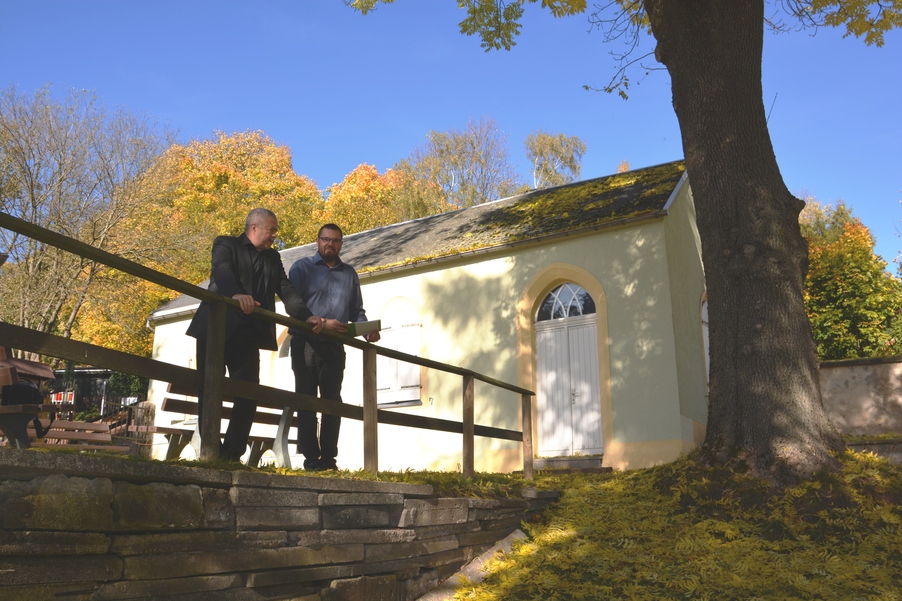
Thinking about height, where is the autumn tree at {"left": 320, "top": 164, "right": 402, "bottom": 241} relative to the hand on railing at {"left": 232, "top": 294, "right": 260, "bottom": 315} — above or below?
above

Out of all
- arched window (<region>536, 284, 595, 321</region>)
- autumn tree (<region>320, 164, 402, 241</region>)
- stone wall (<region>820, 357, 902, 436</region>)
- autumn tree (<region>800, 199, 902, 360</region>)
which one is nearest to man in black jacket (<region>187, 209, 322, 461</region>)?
arched window (<region>536, 284, 595, 321</region>)

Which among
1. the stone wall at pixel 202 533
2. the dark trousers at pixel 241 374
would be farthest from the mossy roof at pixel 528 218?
the dark trousers at pixel 241 374

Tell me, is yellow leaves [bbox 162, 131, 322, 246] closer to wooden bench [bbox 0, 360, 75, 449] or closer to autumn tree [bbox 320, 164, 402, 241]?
autumn tree [bbox 320, 164, 402, 241]

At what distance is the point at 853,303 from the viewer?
814 inches

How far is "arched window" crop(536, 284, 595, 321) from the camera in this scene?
44.7 ft

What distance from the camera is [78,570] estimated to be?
3639mm

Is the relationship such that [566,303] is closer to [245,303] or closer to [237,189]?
[245,303]

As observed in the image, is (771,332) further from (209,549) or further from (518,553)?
(209,549)

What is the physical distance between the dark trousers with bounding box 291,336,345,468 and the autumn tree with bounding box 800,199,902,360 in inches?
676

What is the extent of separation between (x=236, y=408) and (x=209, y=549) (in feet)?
4.03

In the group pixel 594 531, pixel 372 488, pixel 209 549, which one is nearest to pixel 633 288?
pixel 594 531

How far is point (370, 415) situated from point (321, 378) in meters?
0.55

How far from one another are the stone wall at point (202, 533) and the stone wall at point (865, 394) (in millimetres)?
9934

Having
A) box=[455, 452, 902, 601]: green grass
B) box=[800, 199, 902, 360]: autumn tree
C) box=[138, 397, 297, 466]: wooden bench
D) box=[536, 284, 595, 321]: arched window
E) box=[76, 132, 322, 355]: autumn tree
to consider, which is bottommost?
box=[455, 452, 902, 601]: green grass
